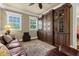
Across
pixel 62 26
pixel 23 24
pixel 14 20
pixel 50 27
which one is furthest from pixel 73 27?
pixel 14 20

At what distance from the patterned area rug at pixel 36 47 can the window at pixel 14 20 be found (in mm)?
344

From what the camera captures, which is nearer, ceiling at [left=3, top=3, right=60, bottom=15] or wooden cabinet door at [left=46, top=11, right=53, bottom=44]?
ceiling at [left=3, top=3, right=60, bottom=15]

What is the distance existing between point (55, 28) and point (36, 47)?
0.52m

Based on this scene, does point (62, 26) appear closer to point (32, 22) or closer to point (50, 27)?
point (50, 27)

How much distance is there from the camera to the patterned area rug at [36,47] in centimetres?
175

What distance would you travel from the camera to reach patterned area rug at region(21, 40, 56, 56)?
1754mm

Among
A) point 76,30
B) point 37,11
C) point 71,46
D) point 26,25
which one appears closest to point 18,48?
point 26,25

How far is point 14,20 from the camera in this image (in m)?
1.74

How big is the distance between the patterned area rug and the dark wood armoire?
96 mm

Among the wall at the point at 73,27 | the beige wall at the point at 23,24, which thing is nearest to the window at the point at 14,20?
the beige wall at the point at 23,24

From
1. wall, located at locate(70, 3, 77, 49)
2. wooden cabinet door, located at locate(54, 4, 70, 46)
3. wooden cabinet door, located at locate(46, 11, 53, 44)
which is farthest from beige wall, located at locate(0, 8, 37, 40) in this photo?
wall, located at locate(70, 3, 77, 49)

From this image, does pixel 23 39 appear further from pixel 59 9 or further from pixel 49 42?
pixel 59 9

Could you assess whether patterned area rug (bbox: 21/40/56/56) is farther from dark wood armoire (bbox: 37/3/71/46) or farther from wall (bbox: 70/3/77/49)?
wall (bbox: 70/3/77/49)

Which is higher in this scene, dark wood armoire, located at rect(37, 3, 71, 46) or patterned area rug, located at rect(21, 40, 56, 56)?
dark wood armoire, located at rect(37, 3, 71, 46)
